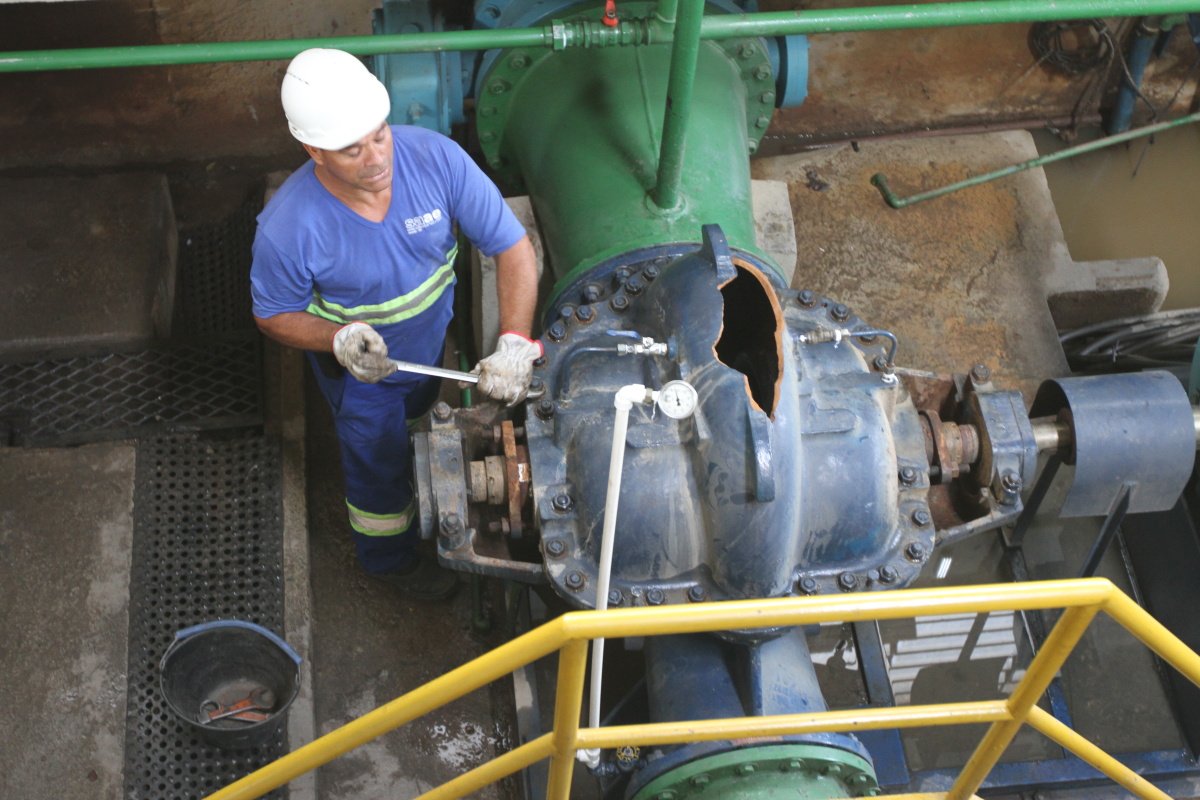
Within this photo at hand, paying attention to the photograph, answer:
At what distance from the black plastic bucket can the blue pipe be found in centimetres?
423

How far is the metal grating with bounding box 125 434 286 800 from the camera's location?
3199 mm

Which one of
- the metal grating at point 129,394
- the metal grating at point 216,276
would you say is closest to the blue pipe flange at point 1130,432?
the metal grating at point 129,394

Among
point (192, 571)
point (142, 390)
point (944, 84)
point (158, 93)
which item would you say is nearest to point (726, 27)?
point (192, 571)

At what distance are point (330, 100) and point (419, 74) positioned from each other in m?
0.87

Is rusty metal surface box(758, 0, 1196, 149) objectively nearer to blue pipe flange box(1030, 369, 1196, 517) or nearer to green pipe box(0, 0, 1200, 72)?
green pipe box(0, 0, 1200, 72)

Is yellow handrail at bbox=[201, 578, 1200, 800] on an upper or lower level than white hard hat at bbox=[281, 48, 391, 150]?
lower

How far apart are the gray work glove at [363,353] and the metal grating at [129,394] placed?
4.15ft

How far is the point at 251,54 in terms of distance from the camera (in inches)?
106

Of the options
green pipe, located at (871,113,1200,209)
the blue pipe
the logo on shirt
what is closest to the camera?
the logo on shirt

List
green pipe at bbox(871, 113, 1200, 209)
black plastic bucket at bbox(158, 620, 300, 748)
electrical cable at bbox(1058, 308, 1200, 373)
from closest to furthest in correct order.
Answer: black plastic bucket at bbox(158, 620, 300, 748)
electrical cable at bbox(1058, 308, 1200, 373)
green pipe at bbox(871, 113, 1200, 209)

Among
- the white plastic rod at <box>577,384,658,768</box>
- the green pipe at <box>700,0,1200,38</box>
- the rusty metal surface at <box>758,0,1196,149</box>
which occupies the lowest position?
the white plastic rod at <box>577,384,658,768</box>

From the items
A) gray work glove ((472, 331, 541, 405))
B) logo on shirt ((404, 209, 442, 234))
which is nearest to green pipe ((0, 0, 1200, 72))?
logo on shirt ((404, 209, 442, 234))

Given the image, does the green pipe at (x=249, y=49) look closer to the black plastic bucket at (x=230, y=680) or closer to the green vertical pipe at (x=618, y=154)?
the green vertical pipe at (x=618, y=154)

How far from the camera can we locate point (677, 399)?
Answer: 222cm
